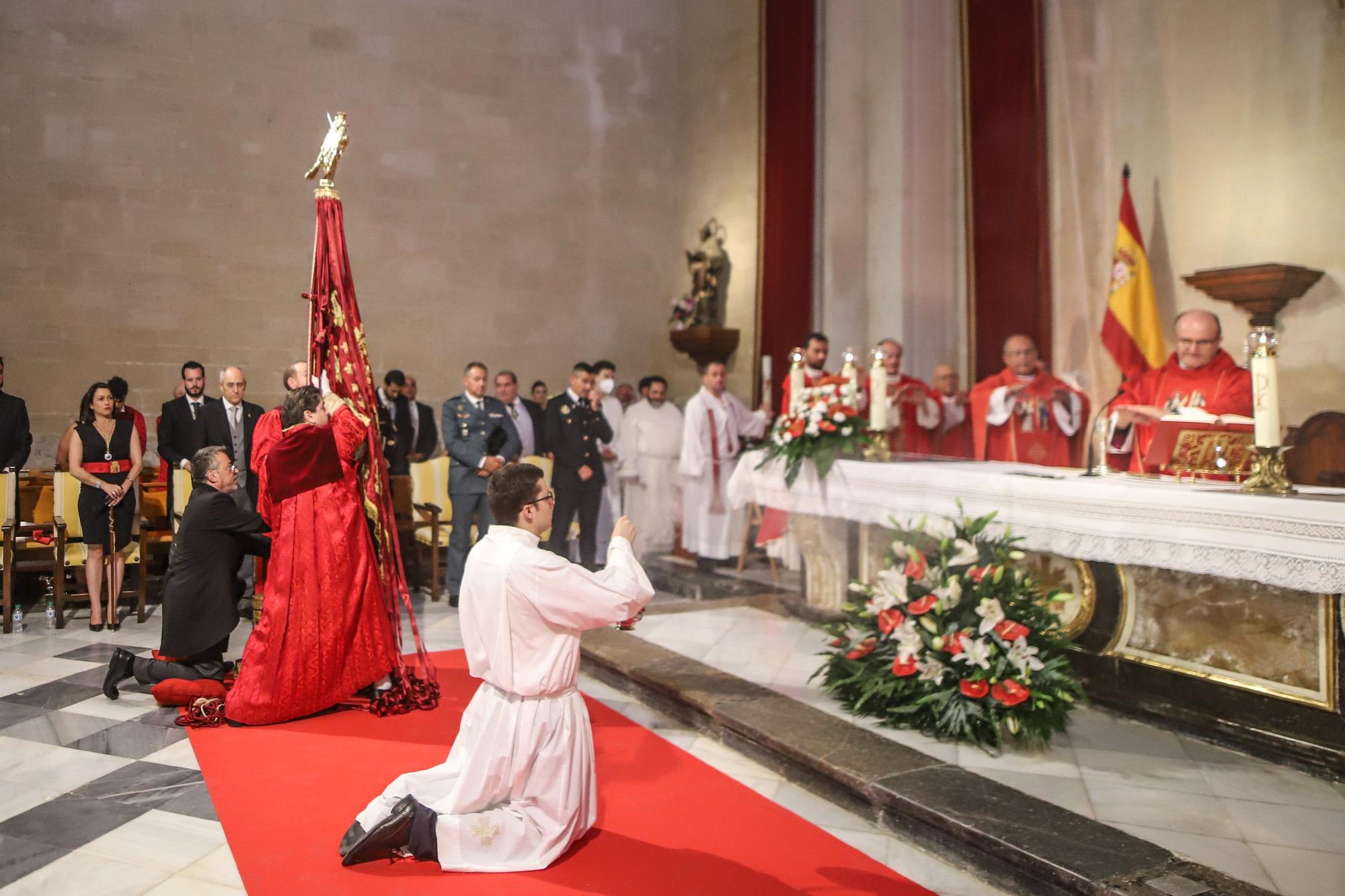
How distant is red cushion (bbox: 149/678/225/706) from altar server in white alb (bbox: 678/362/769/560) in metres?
4.40

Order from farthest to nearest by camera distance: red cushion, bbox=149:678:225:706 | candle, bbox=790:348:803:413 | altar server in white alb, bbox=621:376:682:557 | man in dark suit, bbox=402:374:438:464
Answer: man in dark suit, bbox=402:374:438:464
altar server in white alb, bbox=621:376:682:557
candle, bbox=790:348:803:413
red cushion, bbox=149:678:225:706

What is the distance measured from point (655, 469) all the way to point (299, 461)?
5.10 m

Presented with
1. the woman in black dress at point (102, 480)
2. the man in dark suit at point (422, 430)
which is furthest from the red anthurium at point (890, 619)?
the man in dark suit at point (422, 430)

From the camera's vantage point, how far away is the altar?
3.56 meters

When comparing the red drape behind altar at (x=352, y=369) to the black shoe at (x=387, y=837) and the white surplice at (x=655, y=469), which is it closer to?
the black shoe at (x=387, y=837)

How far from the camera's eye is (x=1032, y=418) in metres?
6.37

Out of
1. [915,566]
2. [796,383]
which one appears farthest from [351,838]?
[796,383]

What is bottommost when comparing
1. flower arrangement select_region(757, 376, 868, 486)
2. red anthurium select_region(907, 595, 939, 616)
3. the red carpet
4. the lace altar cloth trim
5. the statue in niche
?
the red carpet

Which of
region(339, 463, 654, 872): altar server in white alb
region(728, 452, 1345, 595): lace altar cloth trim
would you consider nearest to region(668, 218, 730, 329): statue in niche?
region(728, 452, 1345, 595): lace altar cloth trim

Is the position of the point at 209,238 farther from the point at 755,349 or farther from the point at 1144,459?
the point at 1144,459

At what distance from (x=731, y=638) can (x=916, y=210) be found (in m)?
4.89

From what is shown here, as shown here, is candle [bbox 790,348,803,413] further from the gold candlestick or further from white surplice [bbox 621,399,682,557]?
white surplice [bbox 621,399,682,557]

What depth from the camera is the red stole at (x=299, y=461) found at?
430cm

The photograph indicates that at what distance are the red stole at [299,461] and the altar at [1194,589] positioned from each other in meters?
2.64
